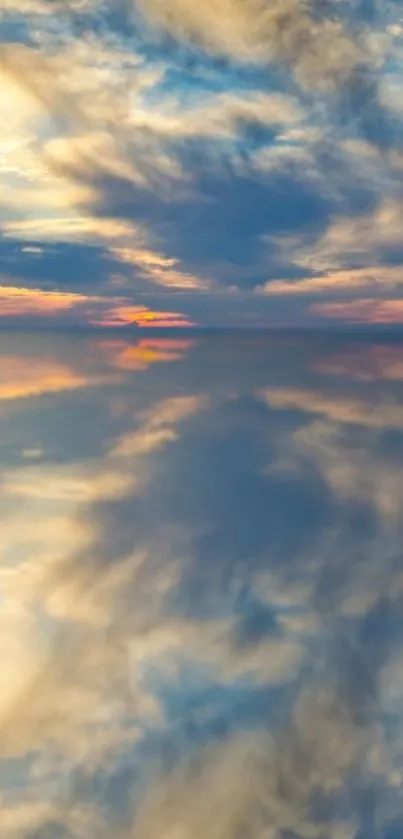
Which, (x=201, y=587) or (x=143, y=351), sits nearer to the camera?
(x=201, y=587)

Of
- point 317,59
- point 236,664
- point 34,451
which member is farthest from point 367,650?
point 317,59

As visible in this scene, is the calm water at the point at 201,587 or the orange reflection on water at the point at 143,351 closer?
the calm water at the point at 201,587

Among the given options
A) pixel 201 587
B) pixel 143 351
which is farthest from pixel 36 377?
pixel 201 587

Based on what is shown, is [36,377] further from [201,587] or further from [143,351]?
[201,587]

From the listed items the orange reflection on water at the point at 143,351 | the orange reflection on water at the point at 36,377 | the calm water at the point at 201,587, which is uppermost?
the orange reflection on water at the point at 143,351

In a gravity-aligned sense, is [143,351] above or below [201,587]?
above

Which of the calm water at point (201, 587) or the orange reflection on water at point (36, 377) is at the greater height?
the orange reflection on water at point (36, 377)

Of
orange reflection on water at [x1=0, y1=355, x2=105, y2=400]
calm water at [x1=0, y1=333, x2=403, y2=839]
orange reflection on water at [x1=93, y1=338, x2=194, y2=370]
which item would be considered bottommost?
calm water at [x1=0, y1=333, x2=403, y2=839]

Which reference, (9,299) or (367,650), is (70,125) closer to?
(9,299)
